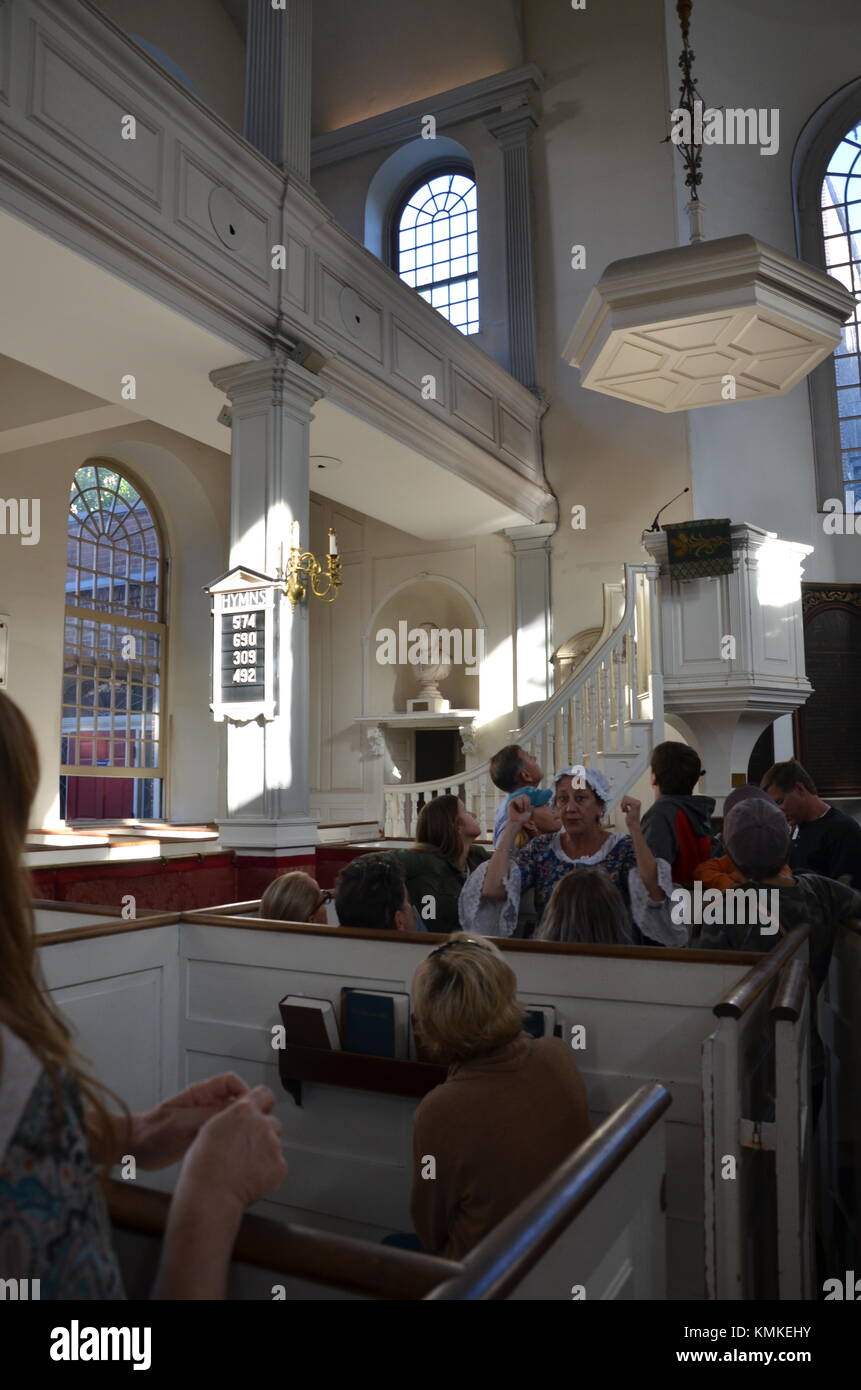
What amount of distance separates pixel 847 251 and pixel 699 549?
4.71 metres

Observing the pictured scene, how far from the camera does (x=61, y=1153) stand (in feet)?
2.79

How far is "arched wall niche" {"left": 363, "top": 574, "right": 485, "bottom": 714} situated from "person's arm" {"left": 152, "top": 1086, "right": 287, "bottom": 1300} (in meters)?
8.82

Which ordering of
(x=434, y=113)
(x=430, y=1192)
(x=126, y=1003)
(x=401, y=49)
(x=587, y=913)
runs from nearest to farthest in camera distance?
1. (x=430, y=1192)
2. (x=587, y=913)
3. (x=126, y=1003)
4. (x=434, y=113)
5. (x=401, y=49)

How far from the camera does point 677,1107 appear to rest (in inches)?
90.4

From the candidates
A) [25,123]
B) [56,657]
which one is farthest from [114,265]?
[56,657]

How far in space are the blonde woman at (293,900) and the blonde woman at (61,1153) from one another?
6.10 ft

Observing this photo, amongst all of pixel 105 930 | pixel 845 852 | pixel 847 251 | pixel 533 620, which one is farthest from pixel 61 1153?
pixel 847 251

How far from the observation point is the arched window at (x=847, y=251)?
909cm

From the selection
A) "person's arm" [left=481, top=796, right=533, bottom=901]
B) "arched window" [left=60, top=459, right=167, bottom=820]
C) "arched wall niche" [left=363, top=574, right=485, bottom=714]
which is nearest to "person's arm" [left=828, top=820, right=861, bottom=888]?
"person's arm" [left=481, top=796, right=533, bottom=901]

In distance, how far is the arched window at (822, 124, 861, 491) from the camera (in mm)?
9086

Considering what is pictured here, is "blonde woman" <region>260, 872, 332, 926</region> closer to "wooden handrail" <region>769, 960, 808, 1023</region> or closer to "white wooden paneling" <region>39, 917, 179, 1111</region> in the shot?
"white wooden paneling" <region>39, 917, 179, 1111</region>

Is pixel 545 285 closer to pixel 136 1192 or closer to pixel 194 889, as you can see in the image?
pixel 194 889

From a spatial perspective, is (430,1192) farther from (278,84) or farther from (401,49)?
(401,49)
